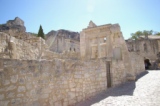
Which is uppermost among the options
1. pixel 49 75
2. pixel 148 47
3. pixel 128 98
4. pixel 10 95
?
pixel 148 47

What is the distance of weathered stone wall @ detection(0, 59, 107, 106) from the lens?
2699 millimetres

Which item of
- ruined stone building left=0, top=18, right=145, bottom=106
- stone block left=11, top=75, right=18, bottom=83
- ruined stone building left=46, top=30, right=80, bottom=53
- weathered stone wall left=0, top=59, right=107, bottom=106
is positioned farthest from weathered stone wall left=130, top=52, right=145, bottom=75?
ruined stone building left=46, top=30, right=80, bottom=53

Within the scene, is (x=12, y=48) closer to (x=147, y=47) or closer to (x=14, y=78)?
(x=14, y=78)

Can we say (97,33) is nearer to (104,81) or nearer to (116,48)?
(116,48)

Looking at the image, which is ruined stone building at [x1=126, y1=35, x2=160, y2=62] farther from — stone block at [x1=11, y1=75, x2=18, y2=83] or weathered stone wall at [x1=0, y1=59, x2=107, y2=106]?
stone block at [x1=11, y1=75, x2=18, y2=83]

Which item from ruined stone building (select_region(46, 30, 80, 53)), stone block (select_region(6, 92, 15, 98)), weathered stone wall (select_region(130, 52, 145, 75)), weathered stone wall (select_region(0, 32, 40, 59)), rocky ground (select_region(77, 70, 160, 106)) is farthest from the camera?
ruined stone building (select_region(46, 30, 80, 53))

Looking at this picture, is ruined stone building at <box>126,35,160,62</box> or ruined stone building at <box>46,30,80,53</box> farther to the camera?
ruined stone building at <box>126,35,160,62</box>

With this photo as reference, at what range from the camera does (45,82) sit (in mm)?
3494

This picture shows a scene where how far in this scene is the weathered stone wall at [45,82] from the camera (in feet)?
8.86

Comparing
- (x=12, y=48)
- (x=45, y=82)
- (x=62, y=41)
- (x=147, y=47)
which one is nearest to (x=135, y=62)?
(x=45, y=82)

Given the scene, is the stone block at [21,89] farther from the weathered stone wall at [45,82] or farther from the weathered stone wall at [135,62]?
the weathered stone wall at [135,62]

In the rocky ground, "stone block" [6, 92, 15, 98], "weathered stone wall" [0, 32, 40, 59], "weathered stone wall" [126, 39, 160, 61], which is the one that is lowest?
the rocky ground

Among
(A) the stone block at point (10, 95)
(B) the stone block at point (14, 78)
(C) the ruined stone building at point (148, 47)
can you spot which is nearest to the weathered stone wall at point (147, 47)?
(C) the ruined stone building at point (148, 47)

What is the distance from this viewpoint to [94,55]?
1377 centimetres
